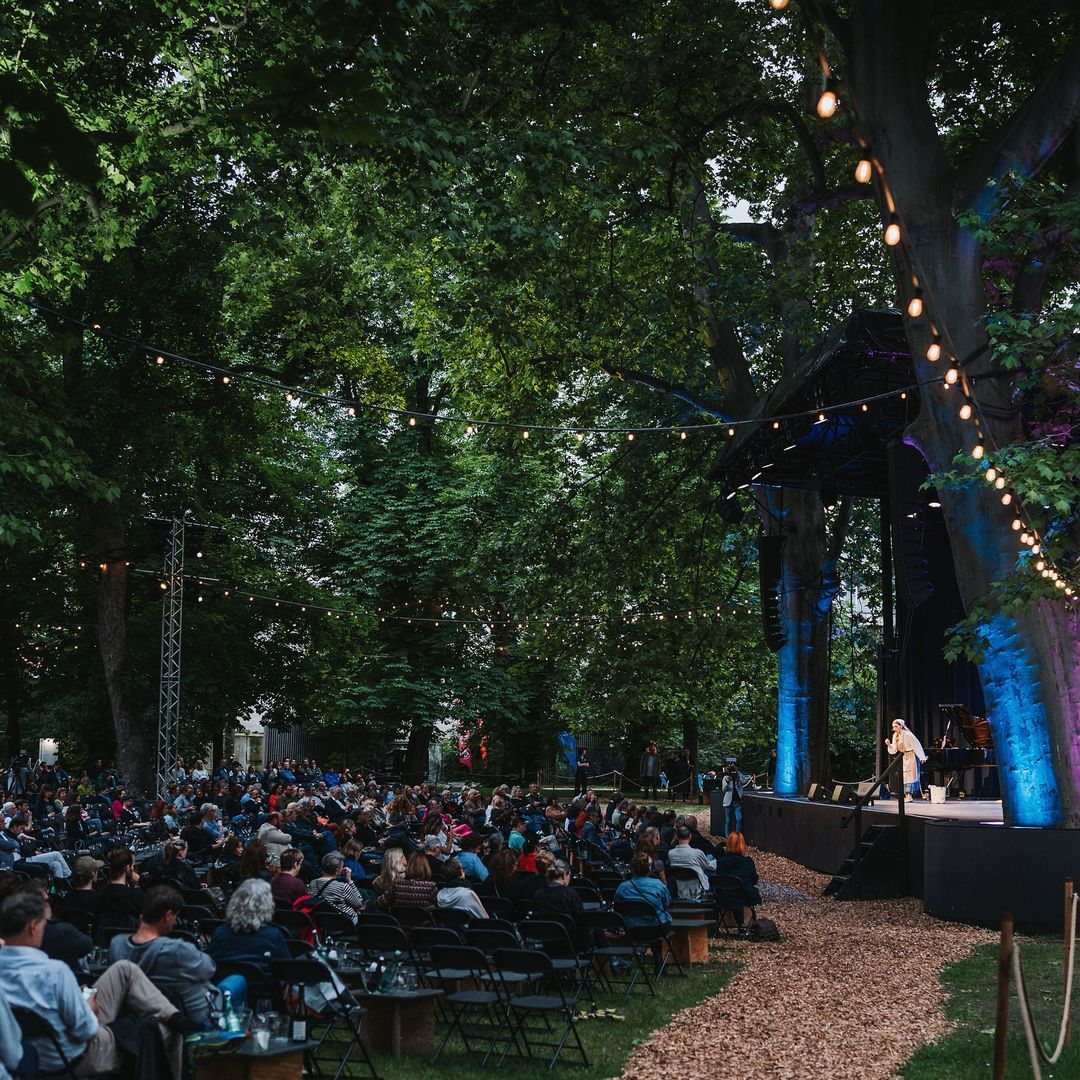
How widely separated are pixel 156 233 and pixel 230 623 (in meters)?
10.6

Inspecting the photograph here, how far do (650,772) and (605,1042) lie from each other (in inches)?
1179

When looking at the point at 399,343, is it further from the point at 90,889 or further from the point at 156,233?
the point at 90,889

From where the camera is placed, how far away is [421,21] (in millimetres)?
Result: 13227

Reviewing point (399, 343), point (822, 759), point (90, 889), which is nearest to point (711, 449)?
point (822, 759)

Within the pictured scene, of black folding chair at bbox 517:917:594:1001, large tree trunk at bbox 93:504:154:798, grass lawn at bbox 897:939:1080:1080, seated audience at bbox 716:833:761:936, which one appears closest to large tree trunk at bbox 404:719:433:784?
large tree trunk at bbox 93:504:154:798

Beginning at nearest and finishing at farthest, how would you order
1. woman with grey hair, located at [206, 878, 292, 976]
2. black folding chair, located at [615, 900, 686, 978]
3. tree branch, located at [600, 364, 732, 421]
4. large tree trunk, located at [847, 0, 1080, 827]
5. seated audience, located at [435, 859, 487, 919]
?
woman with grey hair, located at [206, 878, 292, 976]
seated audience, located at [435, 859, 487, 919]
black folding chair, located at [615, 900, 686, 978]
large tree trunk, located at [847, 0, 1080, 827]
tree branch, located at [600, 364, 732, 421]

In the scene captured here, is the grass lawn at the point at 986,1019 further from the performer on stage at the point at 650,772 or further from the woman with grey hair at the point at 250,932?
the performer on stage at the point at 650,772

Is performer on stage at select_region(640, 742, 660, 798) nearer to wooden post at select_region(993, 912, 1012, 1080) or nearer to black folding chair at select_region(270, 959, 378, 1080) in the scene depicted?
black folding chair at select_region(270, 959, 378, 1080)

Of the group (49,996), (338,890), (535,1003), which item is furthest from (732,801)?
(49,996)

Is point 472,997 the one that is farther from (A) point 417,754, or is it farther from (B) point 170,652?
(A) point 417,754

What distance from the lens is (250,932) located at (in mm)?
7332

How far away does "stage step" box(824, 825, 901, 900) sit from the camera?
55.0 ft

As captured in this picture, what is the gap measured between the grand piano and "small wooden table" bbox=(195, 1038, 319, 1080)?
16291 millimetres

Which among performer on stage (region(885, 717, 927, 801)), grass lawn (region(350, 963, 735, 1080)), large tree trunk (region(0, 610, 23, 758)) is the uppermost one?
large tree trunk (region(0, 610, 23, 758))
